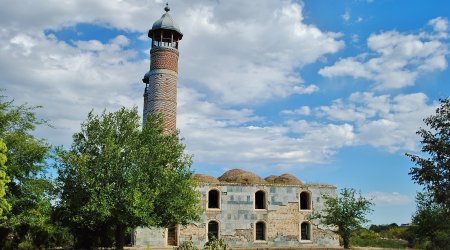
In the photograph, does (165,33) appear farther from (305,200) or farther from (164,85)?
(305,200)

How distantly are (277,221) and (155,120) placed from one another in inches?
617

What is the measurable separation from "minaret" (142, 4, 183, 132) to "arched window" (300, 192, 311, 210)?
12.2 meters

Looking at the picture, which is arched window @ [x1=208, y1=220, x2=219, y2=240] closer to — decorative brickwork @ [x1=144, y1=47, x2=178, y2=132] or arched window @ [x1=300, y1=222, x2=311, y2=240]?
arched window @ [x1=300, y1=222, x2=311, y2=240]

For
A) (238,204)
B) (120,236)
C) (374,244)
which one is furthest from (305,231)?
Result: (120,236)

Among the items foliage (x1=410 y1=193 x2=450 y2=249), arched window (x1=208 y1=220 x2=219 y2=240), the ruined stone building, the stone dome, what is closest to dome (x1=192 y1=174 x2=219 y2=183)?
the ruined stone building

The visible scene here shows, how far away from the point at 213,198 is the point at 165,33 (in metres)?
13.8

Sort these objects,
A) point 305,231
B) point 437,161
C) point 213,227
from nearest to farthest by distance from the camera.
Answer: point 437,161, point 213,227, point 305,231

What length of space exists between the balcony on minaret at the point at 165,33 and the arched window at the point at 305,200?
16.1 meters

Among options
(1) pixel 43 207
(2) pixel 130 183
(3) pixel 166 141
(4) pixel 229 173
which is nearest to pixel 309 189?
(4) pixel 229 173

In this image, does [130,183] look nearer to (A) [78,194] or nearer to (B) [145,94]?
(A) [78,194]

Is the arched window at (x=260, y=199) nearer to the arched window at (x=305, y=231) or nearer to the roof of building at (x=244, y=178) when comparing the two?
the roof of building at (x=244, y=178)

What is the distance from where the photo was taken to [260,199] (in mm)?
38219

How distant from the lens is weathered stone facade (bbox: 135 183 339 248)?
35.8 metres

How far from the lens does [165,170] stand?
2428 centimetres
